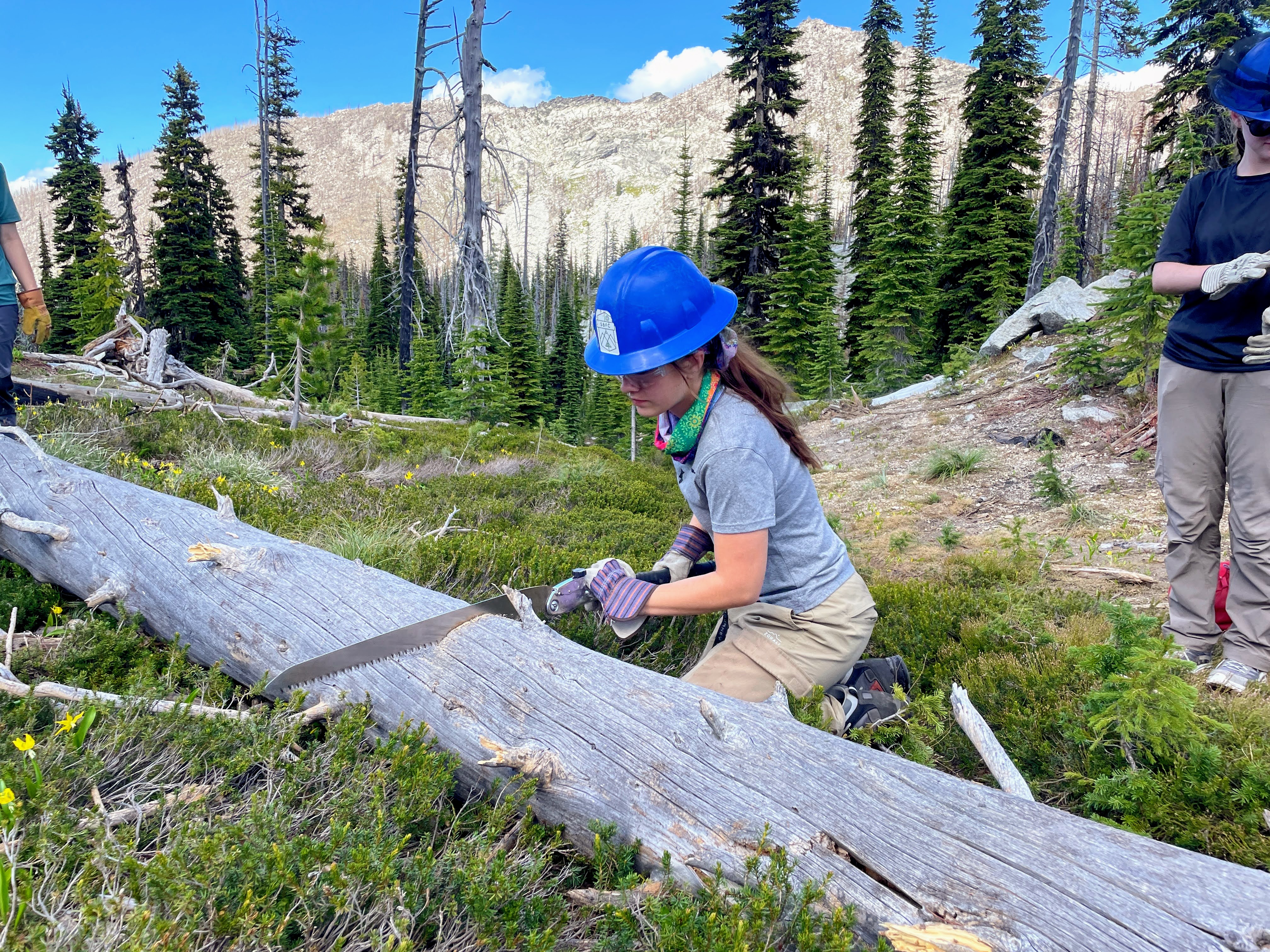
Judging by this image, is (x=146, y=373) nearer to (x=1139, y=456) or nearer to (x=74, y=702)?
(x=74, y=702)

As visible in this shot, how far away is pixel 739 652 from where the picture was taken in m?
2.69


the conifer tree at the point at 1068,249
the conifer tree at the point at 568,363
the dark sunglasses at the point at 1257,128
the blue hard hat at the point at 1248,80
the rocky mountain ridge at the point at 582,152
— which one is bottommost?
the conifer tree at the point at 568,363

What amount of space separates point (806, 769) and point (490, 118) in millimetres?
11977

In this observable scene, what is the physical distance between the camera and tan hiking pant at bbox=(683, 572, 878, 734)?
2572 mm

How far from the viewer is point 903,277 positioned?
2295 cm

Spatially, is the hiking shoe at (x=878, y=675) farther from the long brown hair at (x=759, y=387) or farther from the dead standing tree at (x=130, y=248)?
the dead standing tree at (x=130, y=248)

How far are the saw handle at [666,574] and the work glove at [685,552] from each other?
1 centimetres

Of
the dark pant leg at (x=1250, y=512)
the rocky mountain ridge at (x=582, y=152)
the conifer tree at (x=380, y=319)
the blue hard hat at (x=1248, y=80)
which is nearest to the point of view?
the blue hard hat at (x=1248, y=80)

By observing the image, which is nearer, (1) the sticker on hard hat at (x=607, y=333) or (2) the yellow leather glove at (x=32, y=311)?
(1) the sticker on hard hat at (x=607, y=333)

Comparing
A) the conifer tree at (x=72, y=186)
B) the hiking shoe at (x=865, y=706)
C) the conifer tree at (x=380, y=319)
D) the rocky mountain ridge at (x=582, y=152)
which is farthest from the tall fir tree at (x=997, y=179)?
the rocky mountain ridge at (x=582, y=152)

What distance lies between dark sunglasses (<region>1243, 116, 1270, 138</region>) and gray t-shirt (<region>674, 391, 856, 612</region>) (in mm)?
2527

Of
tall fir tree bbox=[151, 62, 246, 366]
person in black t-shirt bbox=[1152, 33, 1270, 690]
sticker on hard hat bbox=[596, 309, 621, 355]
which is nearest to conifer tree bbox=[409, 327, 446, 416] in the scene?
tall fir tree bbox=[151, 62, 246, 366]

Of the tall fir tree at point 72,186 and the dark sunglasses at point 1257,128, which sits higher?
the tall fir tree at point 72,186

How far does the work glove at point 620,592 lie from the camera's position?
244cm
